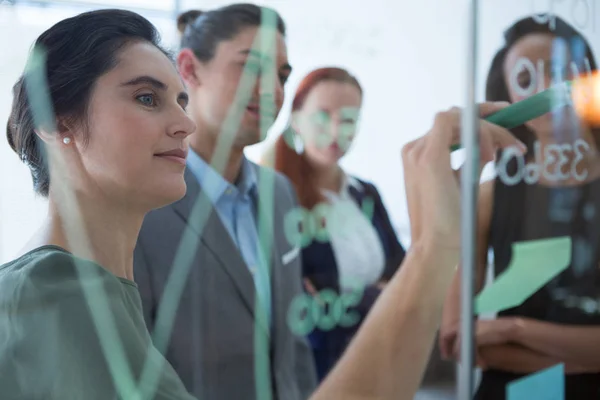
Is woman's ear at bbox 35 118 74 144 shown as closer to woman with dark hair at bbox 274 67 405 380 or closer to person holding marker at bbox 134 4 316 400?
person holding marker at bbox 134 4 316 400

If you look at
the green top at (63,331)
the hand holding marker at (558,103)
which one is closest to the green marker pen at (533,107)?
the hand holding marker at (558,103)

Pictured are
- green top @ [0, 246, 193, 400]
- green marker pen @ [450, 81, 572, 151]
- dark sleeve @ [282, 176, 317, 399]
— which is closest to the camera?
green top @ [0, 246, 193, 400]

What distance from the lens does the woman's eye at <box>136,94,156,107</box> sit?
64 centimetres

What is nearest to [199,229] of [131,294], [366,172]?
[131,294]

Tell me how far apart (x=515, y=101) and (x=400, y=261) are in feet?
1.03

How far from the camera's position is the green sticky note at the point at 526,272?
0.93 m

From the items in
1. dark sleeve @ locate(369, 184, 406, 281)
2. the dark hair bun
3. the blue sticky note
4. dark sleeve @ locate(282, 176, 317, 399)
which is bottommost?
the blue sticky note

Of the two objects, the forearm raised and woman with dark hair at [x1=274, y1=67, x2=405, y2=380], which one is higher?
woman with dark hair at [x1=274, y1=67, x2=405, y2=380]

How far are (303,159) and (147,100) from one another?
20 centimetres

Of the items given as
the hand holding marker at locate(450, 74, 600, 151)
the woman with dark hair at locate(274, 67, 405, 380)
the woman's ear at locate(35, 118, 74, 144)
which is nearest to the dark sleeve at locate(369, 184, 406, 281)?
the woman with dark hair at locate(274, 67, 405, 380)

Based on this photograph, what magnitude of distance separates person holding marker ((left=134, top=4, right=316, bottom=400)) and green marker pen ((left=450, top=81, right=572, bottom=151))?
296 millimetres

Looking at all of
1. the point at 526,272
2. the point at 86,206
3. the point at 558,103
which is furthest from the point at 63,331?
the point at 558,103

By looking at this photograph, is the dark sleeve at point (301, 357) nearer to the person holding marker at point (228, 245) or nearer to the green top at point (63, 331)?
the person holding marker at point (228, 245)

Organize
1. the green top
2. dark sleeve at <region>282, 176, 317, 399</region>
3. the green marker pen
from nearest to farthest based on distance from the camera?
the green top
dark sleeve at <region>282, 176, 317, 399</region>
the green marker pen
